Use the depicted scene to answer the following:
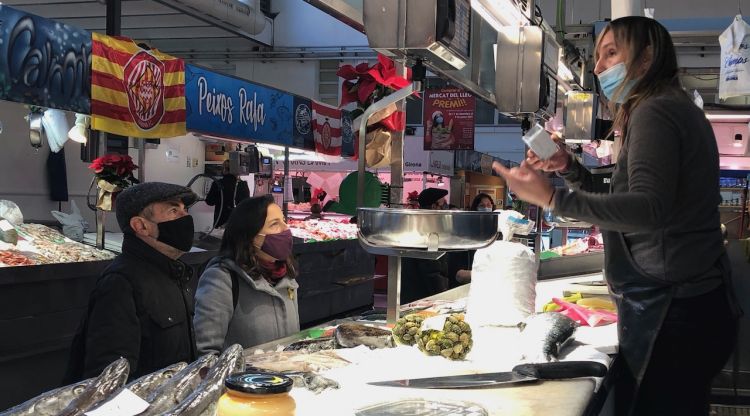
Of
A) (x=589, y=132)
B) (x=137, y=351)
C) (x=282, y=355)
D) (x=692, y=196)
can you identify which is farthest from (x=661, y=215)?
(x=589, y=132)

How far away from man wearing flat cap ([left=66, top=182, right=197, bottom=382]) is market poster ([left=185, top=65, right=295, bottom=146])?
4.92 meters

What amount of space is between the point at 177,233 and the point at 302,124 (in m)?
7.87

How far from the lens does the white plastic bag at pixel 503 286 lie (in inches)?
118

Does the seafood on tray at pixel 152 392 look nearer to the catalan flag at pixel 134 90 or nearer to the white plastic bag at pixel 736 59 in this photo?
the white plastic bag at pixel 736 59

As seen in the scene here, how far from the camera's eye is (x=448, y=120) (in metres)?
17.5

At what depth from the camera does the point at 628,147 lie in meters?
2.19

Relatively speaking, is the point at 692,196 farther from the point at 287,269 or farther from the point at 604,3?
the point at 604,3

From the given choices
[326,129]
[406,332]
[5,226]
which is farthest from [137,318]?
[326,129]

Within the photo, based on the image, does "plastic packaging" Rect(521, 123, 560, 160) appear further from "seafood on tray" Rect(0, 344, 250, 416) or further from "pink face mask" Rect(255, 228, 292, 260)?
"pink face mask" Rect(255, 228, 292, 260)

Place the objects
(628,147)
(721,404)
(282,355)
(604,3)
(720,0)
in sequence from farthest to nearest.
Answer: (604,3)
(720,0)
(721,404)
(282,355)
(628,147)

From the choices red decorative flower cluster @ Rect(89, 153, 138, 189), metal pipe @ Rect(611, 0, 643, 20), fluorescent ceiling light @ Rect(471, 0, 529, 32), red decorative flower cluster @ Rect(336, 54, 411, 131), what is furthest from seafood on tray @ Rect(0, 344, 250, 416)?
red decorative flower cluster @ Rect(89, 153, 138, 189)

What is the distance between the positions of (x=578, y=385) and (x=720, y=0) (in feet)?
44.1

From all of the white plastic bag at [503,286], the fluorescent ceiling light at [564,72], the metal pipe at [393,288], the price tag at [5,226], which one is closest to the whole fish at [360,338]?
the metal pipe at [393,288]

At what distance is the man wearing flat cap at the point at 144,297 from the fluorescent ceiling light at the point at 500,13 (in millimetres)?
1729
